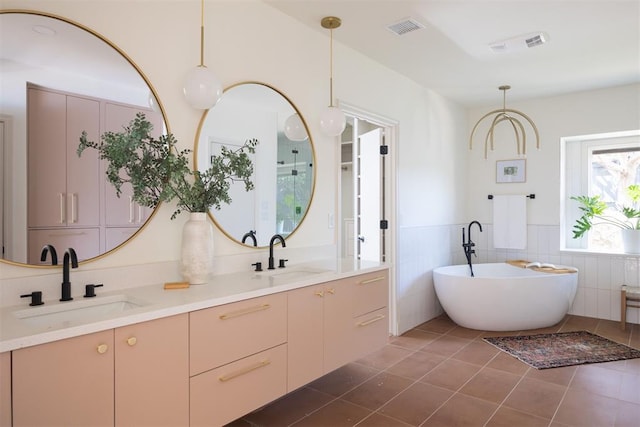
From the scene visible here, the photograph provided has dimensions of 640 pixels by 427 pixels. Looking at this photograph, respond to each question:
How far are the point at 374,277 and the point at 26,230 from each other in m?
1.89

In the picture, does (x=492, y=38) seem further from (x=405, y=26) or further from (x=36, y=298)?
(x=36, y=298)

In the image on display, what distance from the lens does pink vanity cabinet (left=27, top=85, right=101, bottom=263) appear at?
1.60 m

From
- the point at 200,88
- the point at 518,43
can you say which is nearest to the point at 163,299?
the point at 200,88

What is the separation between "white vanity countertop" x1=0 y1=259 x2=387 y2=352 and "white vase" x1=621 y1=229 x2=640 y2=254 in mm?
3346

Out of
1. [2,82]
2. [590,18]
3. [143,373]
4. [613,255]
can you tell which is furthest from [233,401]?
[613,255]

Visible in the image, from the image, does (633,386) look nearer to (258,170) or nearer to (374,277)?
(374,277)

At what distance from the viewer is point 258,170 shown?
8.30ft

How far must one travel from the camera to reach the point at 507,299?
12.5ft

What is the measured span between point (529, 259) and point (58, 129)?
4.93 meters

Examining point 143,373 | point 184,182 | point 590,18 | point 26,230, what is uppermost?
point 590,18

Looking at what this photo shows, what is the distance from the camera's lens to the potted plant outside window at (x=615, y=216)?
4.27m

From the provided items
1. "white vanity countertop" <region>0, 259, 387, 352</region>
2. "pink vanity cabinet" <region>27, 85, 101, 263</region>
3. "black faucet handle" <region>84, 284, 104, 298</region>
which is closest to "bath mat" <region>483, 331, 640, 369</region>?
"white vanity countertop" <region>0, 259, 387, 352</region>

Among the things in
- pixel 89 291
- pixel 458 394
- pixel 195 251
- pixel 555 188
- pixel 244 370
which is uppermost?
pixel 555 188

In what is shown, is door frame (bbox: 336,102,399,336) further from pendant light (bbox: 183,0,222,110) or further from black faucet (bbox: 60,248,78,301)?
black faucet (bbox: 60,248,78,301)
